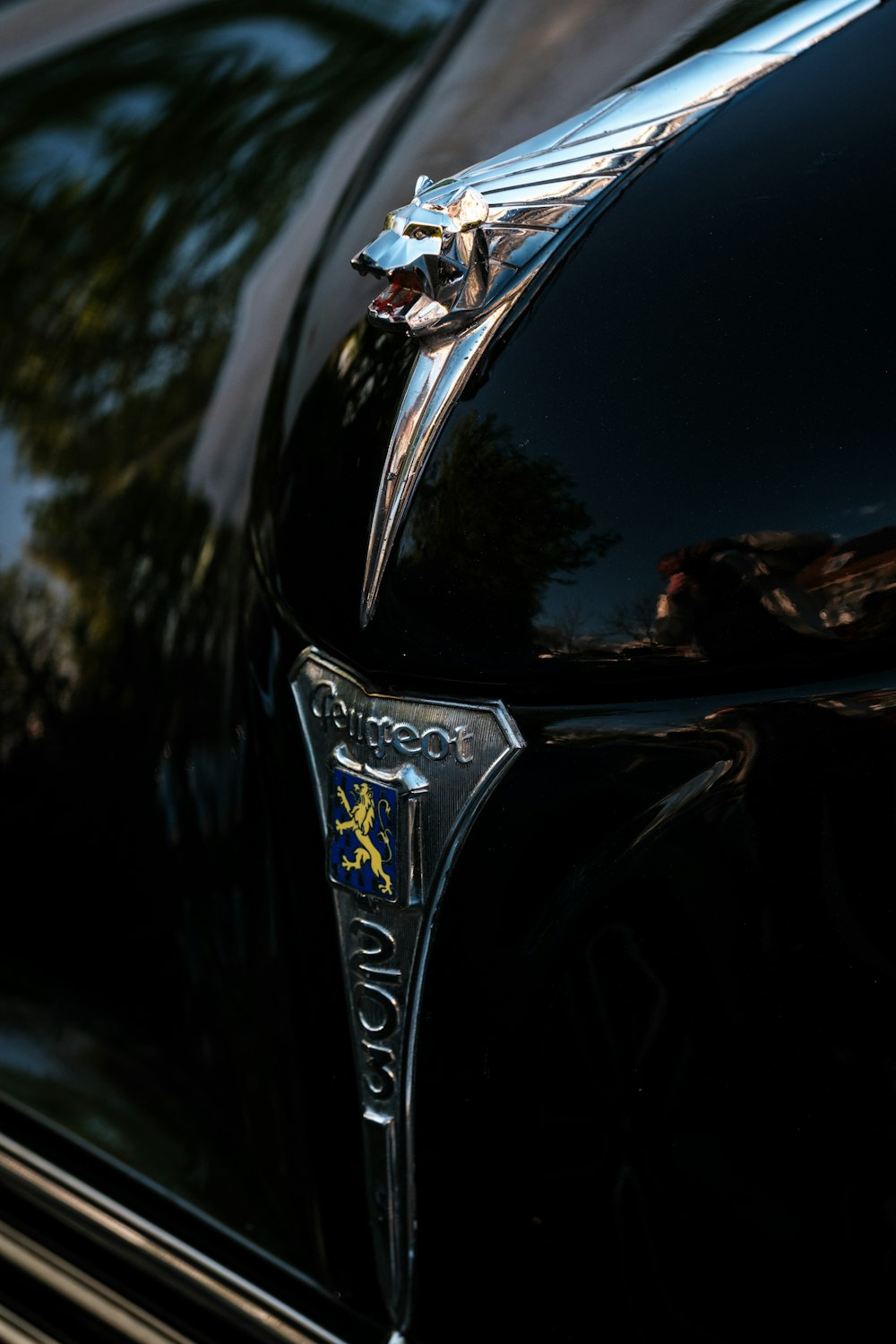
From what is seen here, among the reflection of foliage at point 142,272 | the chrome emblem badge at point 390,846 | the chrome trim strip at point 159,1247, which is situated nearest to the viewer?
the chrome emblem badge at point 390,846

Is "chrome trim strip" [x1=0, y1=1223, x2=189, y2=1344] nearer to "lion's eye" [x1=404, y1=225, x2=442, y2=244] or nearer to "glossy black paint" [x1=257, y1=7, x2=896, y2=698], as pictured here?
"glossy black paint" [x1=257, y1=7, x2=896, y2=698]

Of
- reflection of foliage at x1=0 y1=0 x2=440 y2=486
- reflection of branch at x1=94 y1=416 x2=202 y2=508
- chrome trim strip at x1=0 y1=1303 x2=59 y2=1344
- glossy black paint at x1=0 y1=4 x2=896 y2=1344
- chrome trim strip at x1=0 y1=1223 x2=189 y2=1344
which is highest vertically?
reflection of foliage at x1=0 y1=0 x2=440 y2=486

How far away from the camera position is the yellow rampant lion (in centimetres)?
93

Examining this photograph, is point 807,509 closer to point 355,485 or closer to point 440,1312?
point 355,485

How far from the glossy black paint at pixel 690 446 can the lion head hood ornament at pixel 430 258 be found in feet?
0.14

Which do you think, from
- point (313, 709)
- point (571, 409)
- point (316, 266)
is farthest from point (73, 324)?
point (571, 409)

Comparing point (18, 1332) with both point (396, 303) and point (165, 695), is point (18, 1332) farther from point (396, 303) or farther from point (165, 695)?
point (396, 303)

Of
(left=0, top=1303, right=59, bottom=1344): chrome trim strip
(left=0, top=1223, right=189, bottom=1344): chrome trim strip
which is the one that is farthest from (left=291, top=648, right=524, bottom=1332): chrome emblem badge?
(left=0, top=1303, right=59, bottom=1344): chrome trim strip

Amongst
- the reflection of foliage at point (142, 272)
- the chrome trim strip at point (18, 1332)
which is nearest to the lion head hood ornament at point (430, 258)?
the reflection of foliage at point (142, 272)

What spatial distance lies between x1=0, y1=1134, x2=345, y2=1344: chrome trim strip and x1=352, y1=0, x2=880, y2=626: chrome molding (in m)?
0.50

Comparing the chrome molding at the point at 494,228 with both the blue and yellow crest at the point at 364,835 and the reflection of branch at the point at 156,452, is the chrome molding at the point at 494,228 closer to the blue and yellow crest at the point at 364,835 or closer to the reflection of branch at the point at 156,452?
the blue and yellow crest at the point at 364,835

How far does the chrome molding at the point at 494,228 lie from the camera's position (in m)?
0.87

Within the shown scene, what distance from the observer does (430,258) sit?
2.81 feet

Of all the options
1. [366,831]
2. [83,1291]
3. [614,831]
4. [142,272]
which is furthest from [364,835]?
[142,272]
